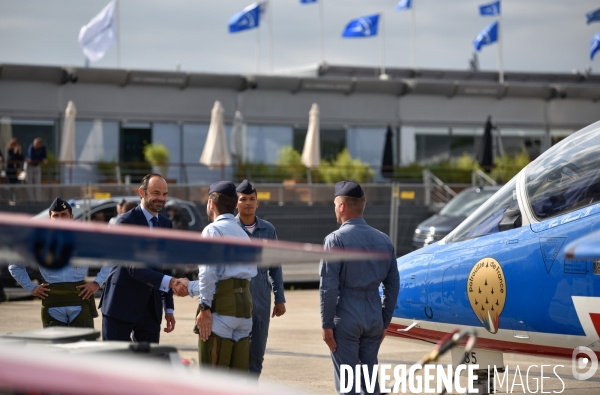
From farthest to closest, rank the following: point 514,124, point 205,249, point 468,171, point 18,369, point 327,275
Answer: point 514,124, point 468,171, point 327,275, point 205,249, point 18,369

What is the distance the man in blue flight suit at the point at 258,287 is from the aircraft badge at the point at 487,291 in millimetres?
1689

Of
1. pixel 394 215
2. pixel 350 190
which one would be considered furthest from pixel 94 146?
pixel 350 190

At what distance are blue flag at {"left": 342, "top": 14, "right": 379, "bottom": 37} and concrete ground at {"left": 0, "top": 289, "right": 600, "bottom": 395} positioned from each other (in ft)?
107

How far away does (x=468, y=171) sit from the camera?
31750mm

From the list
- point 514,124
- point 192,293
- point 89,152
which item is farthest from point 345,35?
point 192,293

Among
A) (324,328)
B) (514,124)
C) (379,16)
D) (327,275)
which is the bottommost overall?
(324,328)

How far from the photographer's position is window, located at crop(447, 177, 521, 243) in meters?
6.95

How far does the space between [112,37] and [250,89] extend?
6.05 meters

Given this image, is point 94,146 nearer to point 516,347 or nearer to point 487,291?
point 487,291

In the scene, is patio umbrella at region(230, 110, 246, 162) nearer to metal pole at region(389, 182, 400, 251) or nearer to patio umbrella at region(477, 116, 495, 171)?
patio umbrella at region(477, 116, 495, 171)

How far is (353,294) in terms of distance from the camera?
238 inches

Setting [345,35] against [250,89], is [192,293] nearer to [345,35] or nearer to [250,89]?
[250,89]

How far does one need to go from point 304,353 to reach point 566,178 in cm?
476

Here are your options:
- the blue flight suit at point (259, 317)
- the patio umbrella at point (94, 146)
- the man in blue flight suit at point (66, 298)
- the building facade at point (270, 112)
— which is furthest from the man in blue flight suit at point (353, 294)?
the patio umbrella at point (94, 146)
